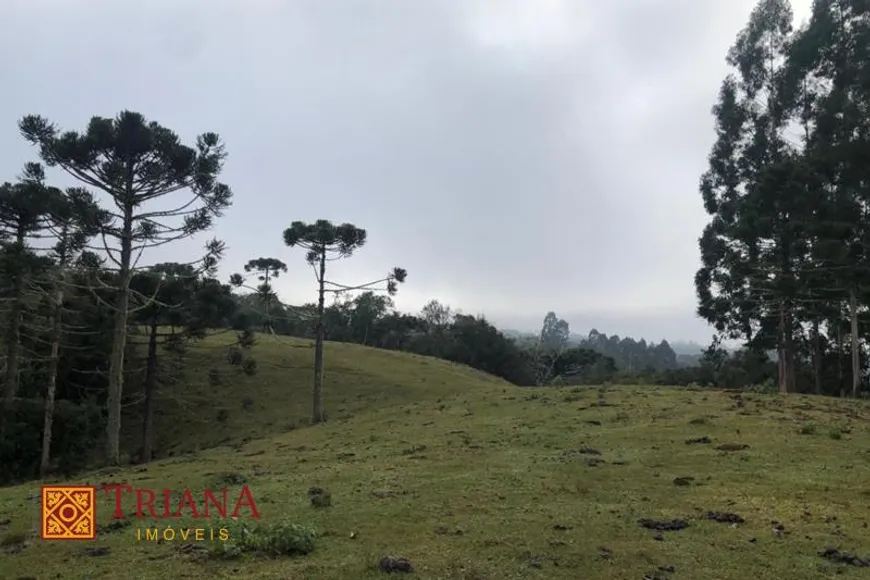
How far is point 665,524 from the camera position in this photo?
704 cm

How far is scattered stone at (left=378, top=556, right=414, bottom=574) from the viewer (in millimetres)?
5656

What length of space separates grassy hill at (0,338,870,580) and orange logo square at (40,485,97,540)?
25 cm

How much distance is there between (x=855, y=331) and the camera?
25906 mm

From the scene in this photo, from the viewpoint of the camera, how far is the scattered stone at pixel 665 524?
6.93m

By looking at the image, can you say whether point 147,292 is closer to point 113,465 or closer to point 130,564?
point 113,465

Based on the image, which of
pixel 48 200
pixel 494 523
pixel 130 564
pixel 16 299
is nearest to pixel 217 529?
pixel 130 564

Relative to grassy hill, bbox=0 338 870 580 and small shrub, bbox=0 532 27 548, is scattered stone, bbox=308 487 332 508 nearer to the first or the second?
grassy hill, bbox=0 338 870 580

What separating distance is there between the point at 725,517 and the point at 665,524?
0.85 m

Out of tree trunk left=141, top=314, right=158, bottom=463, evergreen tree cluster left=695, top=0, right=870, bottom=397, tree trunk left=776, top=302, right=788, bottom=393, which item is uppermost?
evergreen tree cluster left=695, top=0, right=870, bottom=397

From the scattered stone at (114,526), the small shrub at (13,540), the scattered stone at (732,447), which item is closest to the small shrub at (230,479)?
the scattered stone at (114,526)

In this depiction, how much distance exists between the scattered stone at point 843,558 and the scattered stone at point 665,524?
139 cm

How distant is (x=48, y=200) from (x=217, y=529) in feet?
44.0
